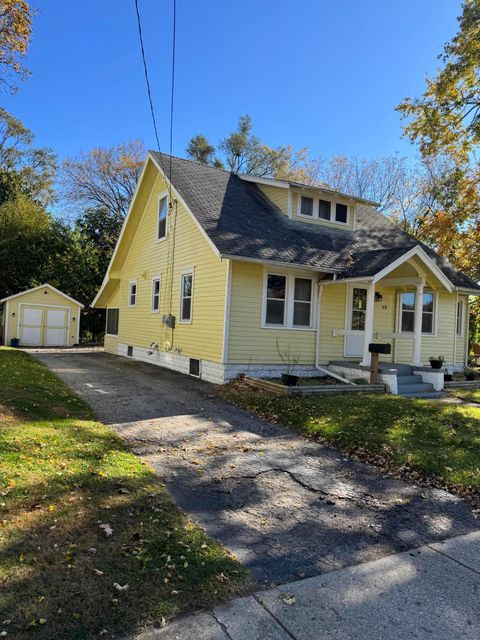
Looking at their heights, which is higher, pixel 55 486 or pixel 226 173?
pixel 226 173

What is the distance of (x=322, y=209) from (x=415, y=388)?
22.1 ft

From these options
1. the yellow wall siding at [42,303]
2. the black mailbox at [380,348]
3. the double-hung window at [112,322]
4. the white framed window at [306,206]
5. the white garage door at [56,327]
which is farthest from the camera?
the white garage door at [56,327]

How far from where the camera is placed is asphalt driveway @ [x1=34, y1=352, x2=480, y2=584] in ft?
11.8

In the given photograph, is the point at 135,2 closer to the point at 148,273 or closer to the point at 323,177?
the point at 148,273

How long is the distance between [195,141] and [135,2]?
27774 millimetres

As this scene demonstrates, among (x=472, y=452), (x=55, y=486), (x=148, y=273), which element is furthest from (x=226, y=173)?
(x=55, y=486)

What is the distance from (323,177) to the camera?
3130cm

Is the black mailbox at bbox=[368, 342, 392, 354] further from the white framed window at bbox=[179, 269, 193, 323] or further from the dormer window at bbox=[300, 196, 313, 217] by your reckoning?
the dormer window at bbox=[300, 196, 313, 217]

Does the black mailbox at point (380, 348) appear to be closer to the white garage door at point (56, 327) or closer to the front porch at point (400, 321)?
the front porch at point (400, 321)

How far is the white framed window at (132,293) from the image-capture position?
18.5m

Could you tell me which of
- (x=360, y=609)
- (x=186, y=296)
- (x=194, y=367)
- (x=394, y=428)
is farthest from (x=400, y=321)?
(x=360, y=609)

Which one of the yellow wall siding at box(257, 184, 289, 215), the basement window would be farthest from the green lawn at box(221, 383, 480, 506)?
the yellow wall siding at box(257, 184, 289, 215)

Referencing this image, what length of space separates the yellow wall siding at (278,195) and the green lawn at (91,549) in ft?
35.3

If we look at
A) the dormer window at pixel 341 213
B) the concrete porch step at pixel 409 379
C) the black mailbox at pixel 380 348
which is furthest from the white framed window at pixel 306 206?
the concrete porch step at pixel 409 379
